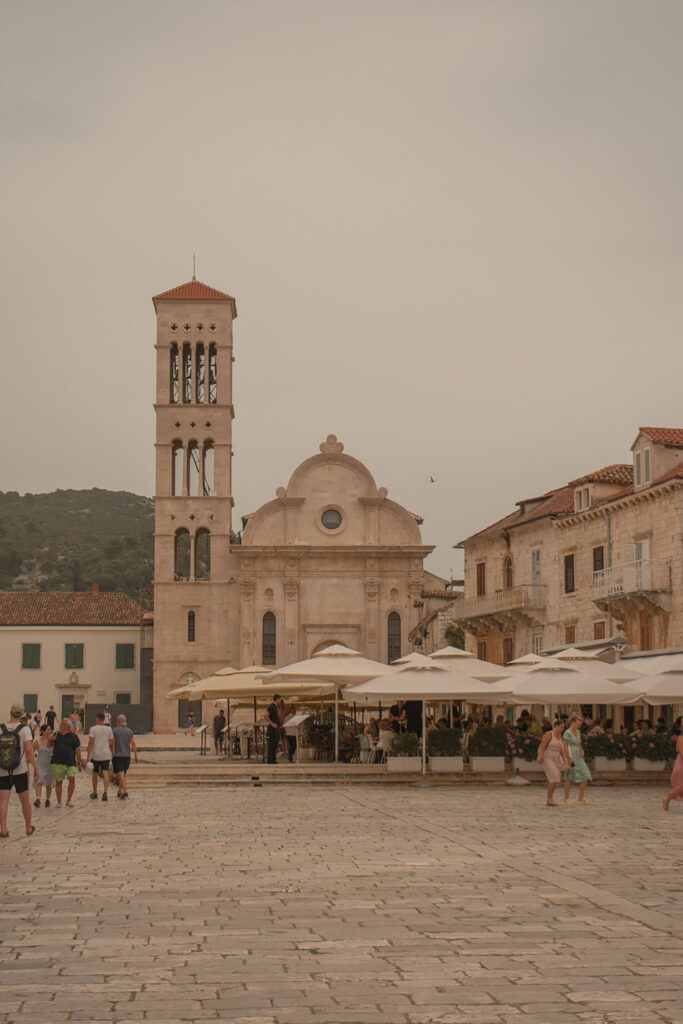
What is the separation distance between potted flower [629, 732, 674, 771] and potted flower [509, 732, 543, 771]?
6.07ft

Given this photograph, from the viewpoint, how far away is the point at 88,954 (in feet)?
25.3

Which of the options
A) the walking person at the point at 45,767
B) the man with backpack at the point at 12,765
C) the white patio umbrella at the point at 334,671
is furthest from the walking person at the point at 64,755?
the white patio umbrella at the point at 334,671

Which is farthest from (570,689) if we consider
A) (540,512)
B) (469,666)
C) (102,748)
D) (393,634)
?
(393,634)

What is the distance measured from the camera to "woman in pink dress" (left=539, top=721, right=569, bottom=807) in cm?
1906

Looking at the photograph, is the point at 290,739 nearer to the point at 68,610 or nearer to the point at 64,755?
the point at 64,755

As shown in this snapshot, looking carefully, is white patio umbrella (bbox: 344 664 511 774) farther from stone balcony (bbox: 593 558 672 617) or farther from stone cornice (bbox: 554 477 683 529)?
stone cornice (bbox: 554 477 683 529)

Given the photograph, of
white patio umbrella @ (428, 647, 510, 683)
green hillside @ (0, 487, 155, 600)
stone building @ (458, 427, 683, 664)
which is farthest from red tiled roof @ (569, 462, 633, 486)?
green hillside @ (0, 487, 155, 600)

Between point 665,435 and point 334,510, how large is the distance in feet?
82.2

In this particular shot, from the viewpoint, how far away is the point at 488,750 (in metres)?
24.8

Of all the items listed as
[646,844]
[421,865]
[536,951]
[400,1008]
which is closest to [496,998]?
[400,1008]

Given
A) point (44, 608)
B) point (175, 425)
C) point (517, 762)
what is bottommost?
point (517, 762)

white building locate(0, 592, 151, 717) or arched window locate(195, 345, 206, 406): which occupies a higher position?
arched window locate(195, 345, 206, 406)

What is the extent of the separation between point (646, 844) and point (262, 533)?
4342 centimetres

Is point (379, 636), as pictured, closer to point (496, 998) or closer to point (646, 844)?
point (646, 844)
